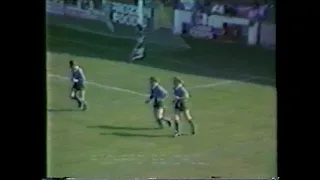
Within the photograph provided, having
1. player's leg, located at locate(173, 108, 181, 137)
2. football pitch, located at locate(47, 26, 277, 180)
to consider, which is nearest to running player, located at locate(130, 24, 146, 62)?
football pitch, located at locate(47, 26, 277, 180)

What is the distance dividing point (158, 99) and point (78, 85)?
319 mm

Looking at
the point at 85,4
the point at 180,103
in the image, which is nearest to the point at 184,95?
the point at 180,103

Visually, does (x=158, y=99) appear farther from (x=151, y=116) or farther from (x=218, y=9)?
(x=218, y=9)

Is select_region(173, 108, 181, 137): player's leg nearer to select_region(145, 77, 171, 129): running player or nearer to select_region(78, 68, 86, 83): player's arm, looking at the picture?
select_region(145, 77, 171, 129): running player

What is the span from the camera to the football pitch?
4172 mm

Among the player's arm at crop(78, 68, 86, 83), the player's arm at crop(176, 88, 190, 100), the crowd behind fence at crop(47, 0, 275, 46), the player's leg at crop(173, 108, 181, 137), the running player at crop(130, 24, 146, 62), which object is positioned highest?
the crowd behind fence at crop(47, 0, 275, 46)

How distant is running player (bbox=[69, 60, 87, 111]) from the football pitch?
21mm

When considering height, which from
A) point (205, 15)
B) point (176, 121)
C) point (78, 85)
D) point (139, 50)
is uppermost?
point (205, 15)

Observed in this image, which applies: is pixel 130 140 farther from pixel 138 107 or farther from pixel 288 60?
pixel 288 60

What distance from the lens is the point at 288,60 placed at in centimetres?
413

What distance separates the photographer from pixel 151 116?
421 centimetres

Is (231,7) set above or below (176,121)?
above

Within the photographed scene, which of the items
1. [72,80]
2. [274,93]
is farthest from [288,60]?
[72,80]
